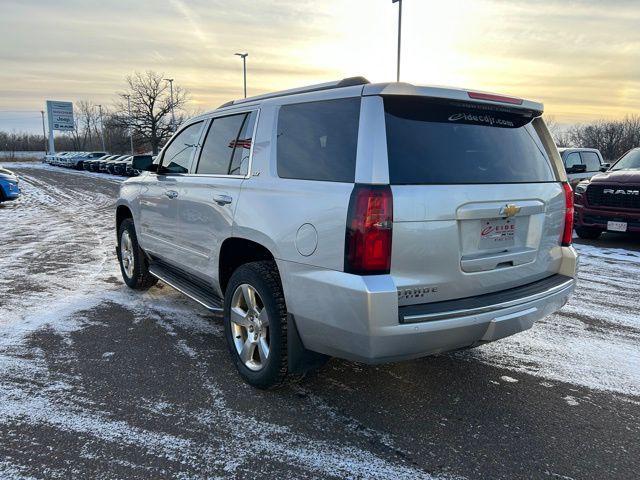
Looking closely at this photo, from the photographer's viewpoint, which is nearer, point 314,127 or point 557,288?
point 314,127

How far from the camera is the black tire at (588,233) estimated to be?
971 cm

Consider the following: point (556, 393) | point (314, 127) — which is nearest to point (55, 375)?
point (314, 127)

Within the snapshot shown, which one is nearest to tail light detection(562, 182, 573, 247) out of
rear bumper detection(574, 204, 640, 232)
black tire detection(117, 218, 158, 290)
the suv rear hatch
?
the suv rear hatch

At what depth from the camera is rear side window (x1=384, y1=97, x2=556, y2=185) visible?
2.77 m

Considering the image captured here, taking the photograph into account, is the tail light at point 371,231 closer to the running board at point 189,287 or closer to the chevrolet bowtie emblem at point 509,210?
the chevrolet bowtie emblem at point 509,210

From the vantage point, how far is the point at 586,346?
165 inches

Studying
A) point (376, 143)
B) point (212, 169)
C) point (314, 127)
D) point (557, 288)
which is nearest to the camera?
point (376, 143)

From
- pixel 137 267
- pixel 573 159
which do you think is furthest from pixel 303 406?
pixel 573 159

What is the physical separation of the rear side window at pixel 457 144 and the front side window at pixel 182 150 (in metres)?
2.33

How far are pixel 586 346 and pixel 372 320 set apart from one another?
8.65 ft

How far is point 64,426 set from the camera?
2.95 meters

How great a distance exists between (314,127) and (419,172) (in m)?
0.75

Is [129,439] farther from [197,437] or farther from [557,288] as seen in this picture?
[557,288]

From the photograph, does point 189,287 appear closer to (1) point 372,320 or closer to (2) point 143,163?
(2) point 143,163
